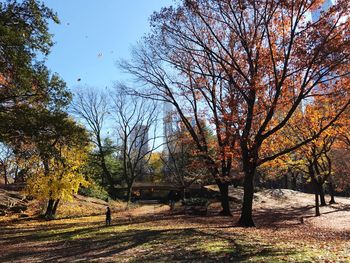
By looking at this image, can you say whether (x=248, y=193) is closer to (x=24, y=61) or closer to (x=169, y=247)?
(x=169, y=247)

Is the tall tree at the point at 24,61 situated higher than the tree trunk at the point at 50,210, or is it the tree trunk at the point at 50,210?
the tall tree at the point at 24,61

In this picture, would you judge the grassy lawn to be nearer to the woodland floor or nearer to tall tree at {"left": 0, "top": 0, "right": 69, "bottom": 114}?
the woodland floor

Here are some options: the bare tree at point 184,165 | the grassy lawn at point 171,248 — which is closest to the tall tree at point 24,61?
the grassy lawn at point 171,248

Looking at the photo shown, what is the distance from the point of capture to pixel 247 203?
715 inches

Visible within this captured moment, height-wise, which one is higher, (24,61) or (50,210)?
(24,61)

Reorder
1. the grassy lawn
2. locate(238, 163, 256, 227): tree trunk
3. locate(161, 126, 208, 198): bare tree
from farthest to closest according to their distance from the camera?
locate(161, 126, 208, 198): bare tree < locate(238, 163, 256, 227): tree trunk < the grassy lawn

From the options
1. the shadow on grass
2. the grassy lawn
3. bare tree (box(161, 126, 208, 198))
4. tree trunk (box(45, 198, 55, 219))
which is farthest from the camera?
bare tree (box(161, 126, 208, 198))

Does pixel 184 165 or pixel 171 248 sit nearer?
pixel 171 248

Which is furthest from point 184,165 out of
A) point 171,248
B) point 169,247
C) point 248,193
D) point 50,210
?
point 171,248

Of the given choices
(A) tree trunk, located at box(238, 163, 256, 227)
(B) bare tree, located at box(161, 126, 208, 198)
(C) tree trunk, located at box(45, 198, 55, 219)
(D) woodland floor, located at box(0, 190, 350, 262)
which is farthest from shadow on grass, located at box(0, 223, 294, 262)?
(C) tree trunk, located at box(45, 198, 55, 219)

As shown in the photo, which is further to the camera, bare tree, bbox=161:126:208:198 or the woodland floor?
bare tree, bbox=161:126:208:198

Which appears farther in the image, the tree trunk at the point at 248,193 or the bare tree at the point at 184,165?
the bare tree at the point at 184,165

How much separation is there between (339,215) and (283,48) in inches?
631

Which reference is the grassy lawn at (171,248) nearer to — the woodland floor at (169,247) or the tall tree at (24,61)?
the woodland floor at (169,247)
